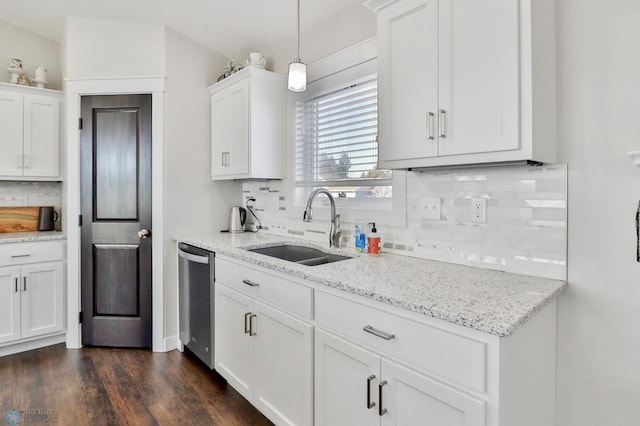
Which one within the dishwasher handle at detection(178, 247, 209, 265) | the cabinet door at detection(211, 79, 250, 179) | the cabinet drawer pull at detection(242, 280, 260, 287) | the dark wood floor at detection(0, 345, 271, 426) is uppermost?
the cabinet door at detection(211, 79, 250, 179)

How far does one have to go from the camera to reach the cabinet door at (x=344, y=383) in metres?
1.35

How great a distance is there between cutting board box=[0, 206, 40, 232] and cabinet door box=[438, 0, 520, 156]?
3.58m

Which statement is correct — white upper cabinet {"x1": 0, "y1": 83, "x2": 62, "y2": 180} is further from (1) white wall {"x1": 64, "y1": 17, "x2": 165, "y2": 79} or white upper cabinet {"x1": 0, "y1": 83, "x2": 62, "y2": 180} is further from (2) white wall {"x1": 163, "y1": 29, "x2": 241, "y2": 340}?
(2) white wall {"x1": 163, "y1": 29, "x2": 241, "y2": 340}

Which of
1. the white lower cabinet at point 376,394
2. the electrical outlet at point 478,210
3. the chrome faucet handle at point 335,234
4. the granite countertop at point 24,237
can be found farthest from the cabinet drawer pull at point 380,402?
the granite countertop at point 24,237

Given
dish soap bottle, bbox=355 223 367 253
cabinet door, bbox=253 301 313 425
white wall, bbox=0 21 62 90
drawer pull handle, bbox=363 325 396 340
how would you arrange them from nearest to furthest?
drawer pull handle, bbox=363 325 396 340, cabinet door, bbox=253 301 313 425, dish soap bottle, bbox=355 223 367 253, white wall, bbox=0 21 62 90

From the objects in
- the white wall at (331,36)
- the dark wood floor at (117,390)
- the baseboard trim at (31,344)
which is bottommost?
the dark wood floor at (117,390)

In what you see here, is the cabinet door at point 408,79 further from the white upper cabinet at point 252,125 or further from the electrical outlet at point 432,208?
the white upper cabinet at point 252,125

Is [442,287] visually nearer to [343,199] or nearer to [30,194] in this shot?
[343,199]

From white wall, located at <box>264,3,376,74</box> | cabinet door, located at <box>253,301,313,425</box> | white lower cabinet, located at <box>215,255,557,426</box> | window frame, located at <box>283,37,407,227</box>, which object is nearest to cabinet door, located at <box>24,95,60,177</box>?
white wall, located at <box>264,3,376,74</box>

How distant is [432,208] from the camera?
1.91 m

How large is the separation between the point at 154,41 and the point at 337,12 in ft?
4.85

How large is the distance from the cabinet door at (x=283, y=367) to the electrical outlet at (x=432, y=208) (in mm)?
835

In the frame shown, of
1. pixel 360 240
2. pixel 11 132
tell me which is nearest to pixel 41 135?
pixel 11 132

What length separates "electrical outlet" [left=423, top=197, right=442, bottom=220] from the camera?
1883 millimetres
